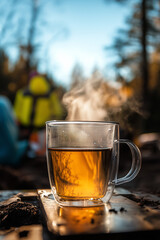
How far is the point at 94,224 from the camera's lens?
0.78 metres

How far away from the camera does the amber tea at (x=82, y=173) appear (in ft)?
3.44

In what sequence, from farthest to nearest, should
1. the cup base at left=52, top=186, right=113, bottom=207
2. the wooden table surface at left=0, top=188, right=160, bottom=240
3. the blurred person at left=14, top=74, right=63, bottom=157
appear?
the blurred person at left=14, top=74, right=63, bottom=157, the cup base at left=52, top=186, right=113, bottom=207, the wooden table surface at left=0, top=188, right=160, bottom=240

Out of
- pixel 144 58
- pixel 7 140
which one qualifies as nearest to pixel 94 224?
pixel 7 140

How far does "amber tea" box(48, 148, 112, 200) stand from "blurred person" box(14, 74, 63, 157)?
7.40 metres

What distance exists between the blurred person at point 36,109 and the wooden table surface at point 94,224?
7.54 metres

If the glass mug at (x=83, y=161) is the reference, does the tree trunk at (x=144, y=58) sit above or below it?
above

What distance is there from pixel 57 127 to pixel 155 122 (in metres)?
19.4

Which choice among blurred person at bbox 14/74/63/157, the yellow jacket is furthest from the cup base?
the yellow jacket

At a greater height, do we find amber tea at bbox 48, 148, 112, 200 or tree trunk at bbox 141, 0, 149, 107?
tree trunk at bbox 141, 0, 149, 107

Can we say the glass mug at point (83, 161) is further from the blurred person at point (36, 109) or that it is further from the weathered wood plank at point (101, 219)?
the blurred person at point (36, 109)

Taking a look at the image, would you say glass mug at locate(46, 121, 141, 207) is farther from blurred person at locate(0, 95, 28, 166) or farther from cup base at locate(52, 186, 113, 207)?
blurred person at locate(0, 95, 28, 166)

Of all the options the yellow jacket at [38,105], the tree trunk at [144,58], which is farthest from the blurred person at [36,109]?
the tree trunk at [144,58]

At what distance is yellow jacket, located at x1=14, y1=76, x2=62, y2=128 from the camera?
873 cm

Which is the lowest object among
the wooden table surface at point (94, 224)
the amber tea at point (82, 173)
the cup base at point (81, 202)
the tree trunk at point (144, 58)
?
the cup base at point (81, 202)
